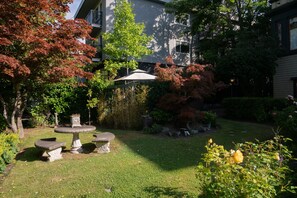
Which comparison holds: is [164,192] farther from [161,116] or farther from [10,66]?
[10,66]

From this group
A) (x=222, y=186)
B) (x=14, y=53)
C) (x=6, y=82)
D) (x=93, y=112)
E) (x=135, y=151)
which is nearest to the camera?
(x=222, y=186)

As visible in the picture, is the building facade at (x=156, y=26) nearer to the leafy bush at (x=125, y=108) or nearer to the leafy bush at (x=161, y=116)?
the leafy bush at (x=125, y=108)

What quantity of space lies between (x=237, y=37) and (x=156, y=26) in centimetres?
697

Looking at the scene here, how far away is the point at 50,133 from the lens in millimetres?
10102

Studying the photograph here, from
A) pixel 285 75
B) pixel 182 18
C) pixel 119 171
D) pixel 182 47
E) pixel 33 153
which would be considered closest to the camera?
pixel 119 171

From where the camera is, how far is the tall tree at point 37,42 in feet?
25.3

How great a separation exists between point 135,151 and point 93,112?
254 inches

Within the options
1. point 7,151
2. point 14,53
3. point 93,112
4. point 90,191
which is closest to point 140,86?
point 93,112

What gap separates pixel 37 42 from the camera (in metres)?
7.99

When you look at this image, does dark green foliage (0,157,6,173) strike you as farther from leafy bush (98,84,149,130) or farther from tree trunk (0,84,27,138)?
leafy bush (98,84,149,130)

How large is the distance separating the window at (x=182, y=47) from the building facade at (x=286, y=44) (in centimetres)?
914

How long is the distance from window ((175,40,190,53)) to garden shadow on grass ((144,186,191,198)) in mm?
18525

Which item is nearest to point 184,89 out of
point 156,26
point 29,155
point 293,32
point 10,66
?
point 29,155

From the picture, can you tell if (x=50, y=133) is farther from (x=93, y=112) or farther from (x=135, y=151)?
(x=135, y=151)
